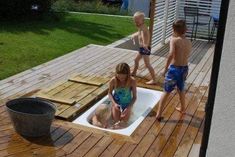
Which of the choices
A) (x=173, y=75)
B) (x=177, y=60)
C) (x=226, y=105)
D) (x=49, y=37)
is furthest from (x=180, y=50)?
(x=49, y=37)

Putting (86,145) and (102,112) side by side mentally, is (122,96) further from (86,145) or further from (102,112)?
(86,145)

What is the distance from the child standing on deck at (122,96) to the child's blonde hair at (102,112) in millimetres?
109

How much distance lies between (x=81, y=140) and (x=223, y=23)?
2878 mm

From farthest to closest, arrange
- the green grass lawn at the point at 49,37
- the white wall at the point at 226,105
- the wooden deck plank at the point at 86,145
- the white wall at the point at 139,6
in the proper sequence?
the white wall at the point at 139,6 → the green grass lawn at the point at 49,37 → the wooden deck plank at the point at 86,145 → the white wall at the point at 226,105

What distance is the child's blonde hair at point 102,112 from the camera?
18.8 feet

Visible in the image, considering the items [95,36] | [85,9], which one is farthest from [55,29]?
[85,9]

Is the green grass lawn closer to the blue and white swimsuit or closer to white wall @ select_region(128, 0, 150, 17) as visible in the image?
the blue and white swimsuit

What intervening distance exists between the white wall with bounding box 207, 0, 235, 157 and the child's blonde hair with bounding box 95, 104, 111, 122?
3.35 meters

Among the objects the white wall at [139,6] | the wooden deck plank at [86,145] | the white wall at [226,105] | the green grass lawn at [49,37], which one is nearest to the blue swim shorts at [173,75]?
the wooden deck plank at [86,145]

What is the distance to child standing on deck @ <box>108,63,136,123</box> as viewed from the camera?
18.8ft

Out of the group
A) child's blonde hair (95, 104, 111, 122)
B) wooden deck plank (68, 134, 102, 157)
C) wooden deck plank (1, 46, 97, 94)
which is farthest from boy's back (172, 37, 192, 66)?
wooden deck plank (1, 46, 97, 94)

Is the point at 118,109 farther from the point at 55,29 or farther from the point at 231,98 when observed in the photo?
the point at 55,29

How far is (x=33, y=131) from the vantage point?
4684 mm

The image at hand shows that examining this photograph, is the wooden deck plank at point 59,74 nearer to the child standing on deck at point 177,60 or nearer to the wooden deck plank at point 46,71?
the wooden deck plank at point 46,71
